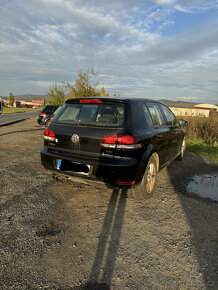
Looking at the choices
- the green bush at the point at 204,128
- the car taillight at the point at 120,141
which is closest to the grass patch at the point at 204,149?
the green bush at the point at 204,128

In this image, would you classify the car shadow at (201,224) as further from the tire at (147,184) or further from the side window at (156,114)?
the side window at (156,114)

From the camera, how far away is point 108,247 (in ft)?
7.60

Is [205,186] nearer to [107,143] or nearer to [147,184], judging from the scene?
[147,184]

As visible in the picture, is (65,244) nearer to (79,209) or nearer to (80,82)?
(79,209)

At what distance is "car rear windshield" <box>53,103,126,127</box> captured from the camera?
307 cm

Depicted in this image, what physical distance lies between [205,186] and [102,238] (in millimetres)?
2839

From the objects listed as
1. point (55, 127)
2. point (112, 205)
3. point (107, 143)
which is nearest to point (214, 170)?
point (112, 205)

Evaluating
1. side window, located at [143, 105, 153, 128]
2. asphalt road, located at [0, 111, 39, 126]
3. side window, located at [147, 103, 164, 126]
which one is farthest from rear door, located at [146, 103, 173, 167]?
asphalt road, located at [0, 111, 39, 126]

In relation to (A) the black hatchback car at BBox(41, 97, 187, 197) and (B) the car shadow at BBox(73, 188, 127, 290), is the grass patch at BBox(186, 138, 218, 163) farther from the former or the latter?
(B) the car shadow at BBox(73, 188, 127, 290)

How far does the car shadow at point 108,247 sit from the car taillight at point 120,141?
1.02 meters

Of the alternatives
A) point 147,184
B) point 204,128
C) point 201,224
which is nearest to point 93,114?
point 147,184

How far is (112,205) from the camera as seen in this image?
3.29 m

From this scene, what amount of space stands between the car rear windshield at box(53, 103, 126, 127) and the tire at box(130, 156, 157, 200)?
92cm

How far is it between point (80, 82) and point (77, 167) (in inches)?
680
